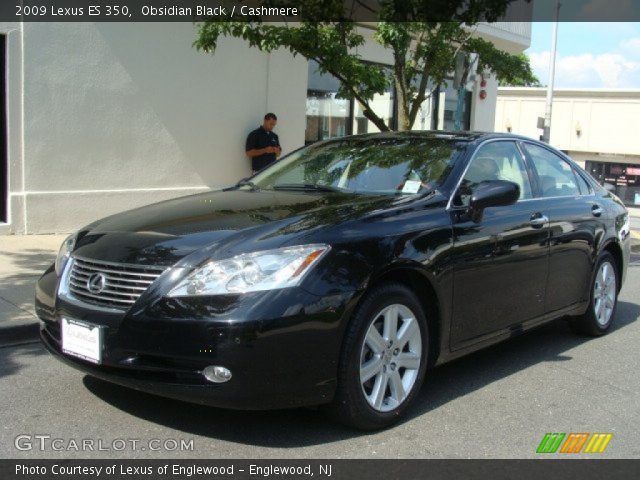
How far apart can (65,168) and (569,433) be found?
7133 millimetres

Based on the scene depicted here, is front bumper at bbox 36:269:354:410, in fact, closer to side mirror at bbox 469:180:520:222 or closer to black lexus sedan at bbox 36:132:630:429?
black lexus sedan at bbox 36:132:630:429

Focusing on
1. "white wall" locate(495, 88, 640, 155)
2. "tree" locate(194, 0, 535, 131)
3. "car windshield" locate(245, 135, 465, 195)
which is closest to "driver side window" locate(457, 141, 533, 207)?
"car windshield" locate(245, 135, 465, 195)

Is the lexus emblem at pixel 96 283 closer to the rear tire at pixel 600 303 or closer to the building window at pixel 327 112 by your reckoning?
the rear tire at pixel 600 303

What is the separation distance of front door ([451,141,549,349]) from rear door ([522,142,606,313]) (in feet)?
0.47

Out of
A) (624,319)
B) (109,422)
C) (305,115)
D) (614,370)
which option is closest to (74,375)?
(109,422)

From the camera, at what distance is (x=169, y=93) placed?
10172mm

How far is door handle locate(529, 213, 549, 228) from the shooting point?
495cm

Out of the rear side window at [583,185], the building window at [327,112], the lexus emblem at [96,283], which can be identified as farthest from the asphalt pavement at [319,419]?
the building window at [327,112]

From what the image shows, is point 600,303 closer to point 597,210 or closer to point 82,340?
point 597,210

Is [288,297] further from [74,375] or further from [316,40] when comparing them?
[316,40]

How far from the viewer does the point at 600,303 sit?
605 centimetres

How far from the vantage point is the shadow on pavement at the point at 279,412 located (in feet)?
12.2

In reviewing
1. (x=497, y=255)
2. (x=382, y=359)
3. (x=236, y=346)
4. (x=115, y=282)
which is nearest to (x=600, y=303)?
(x=497, y=255)

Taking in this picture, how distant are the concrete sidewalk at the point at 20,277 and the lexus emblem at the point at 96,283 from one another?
187 centimetres
